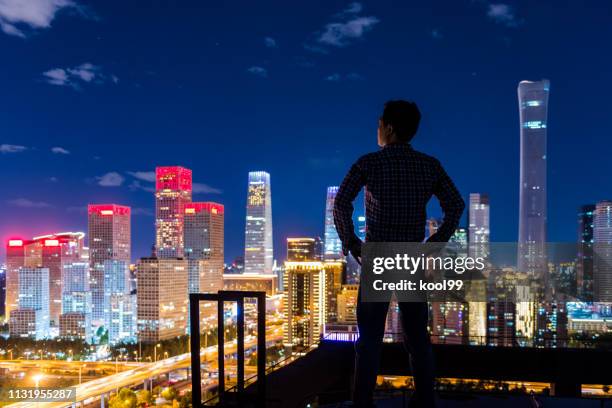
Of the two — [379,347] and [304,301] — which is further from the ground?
[379,347]

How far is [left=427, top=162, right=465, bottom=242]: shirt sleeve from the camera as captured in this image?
155 centimetres

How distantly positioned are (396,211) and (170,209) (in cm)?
5339

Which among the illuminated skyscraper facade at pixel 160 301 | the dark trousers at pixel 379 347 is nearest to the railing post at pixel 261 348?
the dark trousers at pixel 379 347

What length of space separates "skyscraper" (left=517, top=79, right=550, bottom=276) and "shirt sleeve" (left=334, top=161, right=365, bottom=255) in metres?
35.2

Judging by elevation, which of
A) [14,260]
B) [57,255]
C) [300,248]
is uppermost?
[300,248]

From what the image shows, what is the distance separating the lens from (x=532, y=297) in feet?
27.4

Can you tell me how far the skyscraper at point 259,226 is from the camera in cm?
6069

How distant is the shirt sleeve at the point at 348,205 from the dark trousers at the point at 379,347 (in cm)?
21

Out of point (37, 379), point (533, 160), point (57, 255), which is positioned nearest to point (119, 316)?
point (57, 255)

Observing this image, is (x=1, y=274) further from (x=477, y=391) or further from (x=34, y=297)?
(x=477, y=391)

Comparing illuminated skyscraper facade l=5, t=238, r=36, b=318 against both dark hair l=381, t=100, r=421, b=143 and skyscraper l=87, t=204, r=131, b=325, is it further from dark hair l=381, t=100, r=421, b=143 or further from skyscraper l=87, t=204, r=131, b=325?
dark hair l=381, t=100, r=421, b=143

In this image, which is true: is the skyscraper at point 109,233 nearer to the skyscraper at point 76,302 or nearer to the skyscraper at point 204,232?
the skyscraper at point 76,302

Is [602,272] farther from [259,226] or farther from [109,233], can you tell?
[259,226]

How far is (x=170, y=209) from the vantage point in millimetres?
52938
